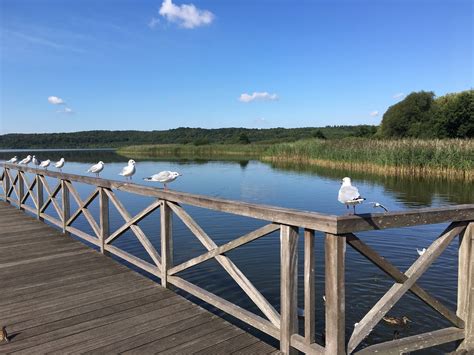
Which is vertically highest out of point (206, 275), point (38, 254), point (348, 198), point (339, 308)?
point (348, 198)

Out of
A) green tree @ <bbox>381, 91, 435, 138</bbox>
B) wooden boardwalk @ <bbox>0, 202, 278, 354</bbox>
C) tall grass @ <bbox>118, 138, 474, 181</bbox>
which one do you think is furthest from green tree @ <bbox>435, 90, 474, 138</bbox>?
wooden boardwalk @ <bbox>0, 202, 278, 354</bbox>

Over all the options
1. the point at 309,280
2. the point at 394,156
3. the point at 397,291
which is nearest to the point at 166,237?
the point at 309,280

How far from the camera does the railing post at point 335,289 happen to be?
90.7 inches

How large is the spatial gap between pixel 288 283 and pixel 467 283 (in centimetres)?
135

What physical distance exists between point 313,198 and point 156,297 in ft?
34.0

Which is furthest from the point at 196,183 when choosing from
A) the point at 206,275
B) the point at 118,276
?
the point at 118,276

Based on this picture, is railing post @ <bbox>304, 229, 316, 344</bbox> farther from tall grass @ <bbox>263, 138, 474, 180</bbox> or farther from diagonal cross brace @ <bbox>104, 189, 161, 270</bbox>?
tall grass @ <bbox>263, 138, 474, 180</bbox>

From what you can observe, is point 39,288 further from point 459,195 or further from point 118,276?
point 459,195

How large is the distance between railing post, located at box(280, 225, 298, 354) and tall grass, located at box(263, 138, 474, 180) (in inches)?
671

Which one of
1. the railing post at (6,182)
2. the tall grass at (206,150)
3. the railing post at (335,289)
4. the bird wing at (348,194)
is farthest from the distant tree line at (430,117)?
the railing post at (335,289)

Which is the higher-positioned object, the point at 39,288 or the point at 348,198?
the point at 348,198

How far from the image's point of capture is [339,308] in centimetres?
233

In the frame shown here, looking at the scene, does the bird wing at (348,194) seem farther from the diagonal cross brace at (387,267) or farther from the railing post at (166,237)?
the railing post at (166,237)

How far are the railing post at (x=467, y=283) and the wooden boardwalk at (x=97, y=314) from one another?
4.82 feet
